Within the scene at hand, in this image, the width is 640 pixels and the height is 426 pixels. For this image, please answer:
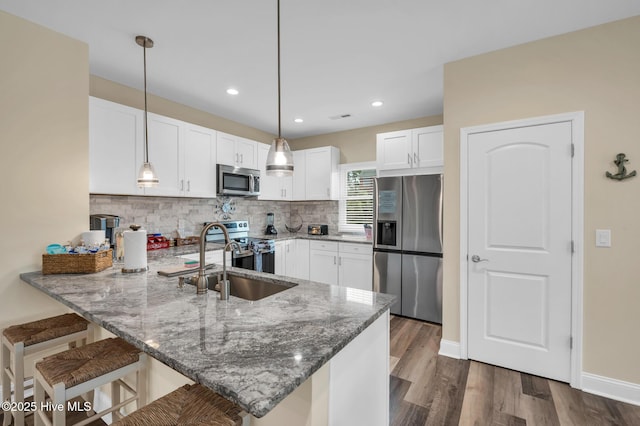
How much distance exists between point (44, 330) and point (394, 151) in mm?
3662

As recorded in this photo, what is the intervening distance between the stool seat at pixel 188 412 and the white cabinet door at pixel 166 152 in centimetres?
247

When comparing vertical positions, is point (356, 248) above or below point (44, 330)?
above

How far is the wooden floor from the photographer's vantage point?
1850 mm

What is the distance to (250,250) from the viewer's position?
377 cm

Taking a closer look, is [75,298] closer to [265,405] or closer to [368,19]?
[265,405]

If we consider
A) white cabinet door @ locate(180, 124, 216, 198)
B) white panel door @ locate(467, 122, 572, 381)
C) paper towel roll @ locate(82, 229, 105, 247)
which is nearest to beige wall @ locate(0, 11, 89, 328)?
paper towel roll @ locate(82, 229, 105, 247)

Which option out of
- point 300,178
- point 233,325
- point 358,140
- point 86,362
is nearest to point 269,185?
point 300,178

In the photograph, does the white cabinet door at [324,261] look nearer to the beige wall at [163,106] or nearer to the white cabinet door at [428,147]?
the white cabinet door at [428,147]

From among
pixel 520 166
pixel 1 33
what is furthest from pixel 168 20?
pixel 520 166

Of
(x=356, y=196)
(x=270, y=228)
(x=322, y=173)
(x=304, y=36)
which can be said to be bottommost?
(x=270, y=228)

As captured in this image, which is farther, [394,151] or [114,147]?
[394,151]

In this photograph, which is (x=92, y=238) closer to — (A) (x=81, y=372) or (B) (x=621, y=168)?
(A) (x=81, y=372)

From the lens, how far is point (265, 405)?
69cm

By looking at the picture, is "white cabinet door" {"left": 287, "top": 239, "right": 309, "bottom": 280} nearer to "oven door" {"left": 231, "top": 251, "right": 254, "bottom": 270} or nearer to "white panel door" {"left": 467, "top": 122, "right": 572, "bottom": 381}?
"oven door" {"left": 231, "top": 251, "right": 254, "bottom": 270}
